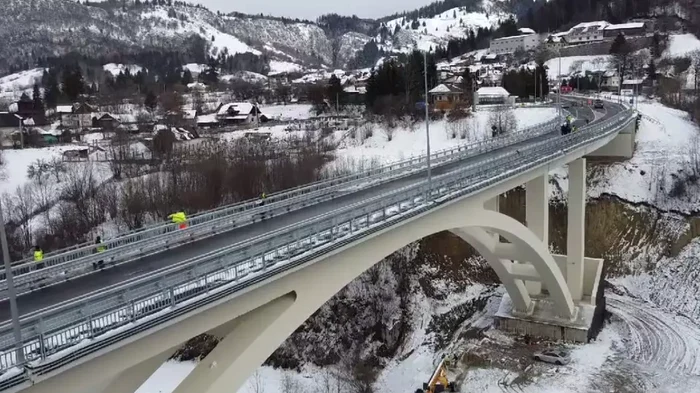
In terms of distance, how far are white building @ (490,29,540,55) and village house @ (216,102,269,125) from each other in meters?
62.0

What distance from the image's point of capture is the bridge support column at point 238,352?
11.4 metres

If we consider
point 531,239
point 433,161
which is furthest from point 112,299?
point 433,161

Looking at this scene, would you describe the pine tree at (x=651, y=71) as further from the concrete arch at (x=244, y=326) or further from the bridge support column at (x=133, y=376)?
the bridge support column at (x=133, y=376)

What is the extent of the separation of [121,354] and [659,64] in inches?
3618

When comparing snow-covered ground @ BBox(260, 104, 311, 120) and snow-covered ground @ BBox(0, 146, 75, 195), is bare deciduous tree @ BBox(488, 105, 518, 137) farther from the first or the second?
snow-covered ground @ BBox(0, 146, 75, 195)

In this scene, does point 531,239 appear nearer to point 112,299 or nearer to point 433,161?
point 433,161

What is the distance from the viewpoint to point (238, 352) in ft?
39.3

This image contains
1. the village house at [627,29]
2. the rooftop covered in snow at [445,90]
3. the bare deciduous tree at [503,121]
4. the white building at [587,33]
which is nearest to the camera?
the bare deciduous tree at [503,121]

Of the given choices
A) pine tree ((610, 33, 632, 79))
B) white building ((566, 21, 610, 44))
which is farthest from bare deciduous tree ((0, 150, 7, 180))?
white building ((566, 21, 610, 44))

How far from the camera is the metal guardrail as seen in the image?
873 cm

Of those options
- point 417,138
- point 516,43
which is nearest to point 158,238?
point 417,138

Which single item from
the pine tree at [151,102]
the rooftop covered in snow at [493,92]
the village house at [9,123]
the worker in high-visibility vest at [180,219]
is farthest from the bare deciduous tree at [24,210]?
the rooftop covered in snow at [493,92]

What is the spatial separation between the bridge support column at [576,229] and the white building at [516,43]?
295 ft

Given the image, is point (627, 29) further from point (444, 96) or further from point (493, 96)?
point (444, 96)
